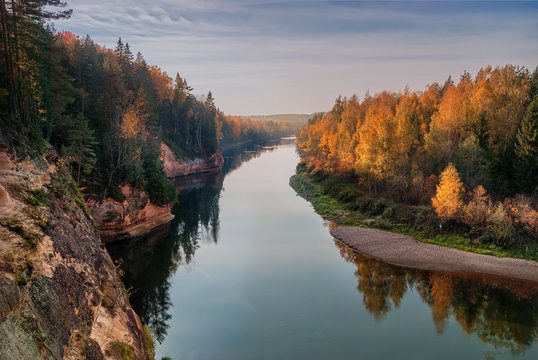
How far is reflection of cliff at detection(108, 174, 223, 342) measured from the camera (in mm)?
19705

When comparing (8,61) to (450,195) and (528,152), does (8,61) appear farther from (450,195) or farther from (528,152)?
(528,152)

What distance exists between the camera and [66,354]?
8.60 m

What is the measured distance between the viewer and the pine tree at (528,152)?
29.0 meters

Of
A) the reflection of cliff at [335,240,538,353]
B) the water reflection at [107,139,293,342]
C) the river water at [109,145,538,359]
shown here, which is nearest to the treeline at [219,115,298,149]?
the water reflection at [107,139,293,342]

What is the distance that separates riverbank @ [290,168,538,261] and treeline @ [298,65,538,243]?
1394mm

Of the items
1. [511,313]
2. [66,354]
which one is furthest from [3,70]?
[511,313]

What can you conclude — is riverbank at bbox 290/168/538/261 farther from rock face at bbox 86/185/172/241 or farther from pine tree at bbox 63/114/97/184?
pine tree at bbox 63/114/97/184

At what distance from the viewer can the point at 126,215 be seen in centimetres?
2980

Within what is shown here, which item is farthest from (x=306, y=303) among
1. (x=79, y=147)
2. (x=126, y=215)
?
(x=79, y=147)

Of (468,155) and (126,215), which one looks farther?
(468,155)

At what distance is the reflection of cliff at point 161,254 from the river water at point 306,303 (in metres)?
0.12

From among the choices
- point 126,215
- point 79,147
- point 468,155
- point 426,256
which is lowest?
point 426,256

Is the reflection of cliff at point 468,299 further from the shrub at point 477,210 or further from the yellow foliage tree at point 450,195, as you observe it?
the yellow foliage tree at point 450,195

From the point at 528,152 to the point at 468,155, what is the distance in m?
4.43
